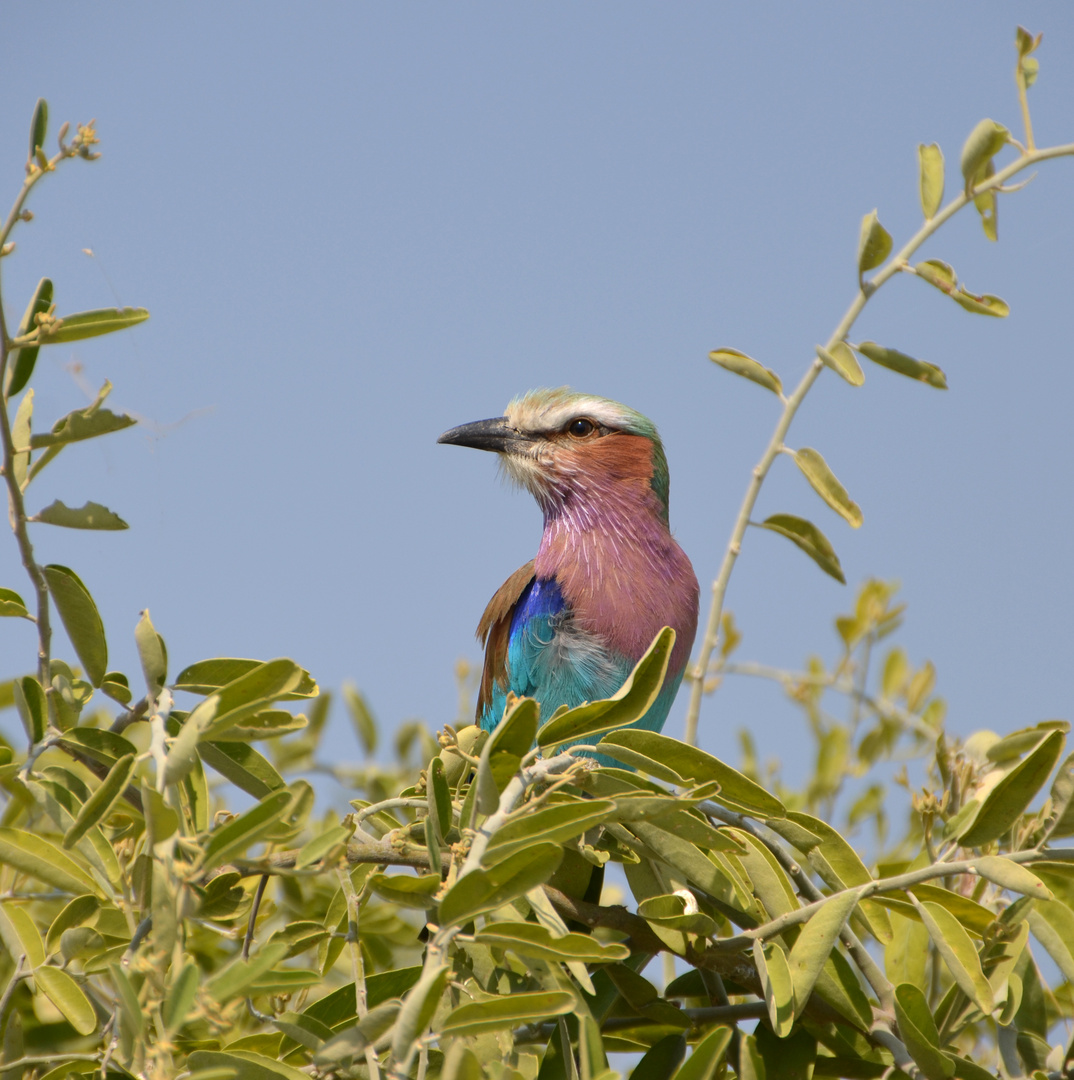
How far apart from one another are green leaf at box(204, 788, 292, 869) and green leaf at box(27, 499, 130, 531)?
0.80 metres

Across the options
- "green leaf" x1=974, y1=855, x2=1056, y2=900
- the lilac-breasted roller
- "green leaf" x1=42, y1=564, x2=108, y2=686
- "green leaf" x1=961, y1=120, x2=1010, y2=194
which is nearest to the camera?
"green leaf" x1=974, y1=855, x2=1056, y2=900

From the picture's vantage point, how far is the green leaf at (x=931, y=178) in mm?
2699

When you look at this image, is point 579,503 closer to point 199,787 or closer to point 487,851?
point 199,787

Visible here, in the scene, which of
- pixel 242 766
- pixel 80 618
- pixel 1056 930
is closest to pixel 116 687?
pixel 80 618

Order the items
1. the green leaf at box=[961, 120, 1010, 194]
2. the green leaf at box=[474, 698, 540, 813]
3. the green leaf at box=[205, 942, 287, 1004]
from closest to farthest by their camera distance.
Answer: the green leaf at box=[205, 942, 287, 1004], the green leaf at box=[474, 698, 540, 813], the green leaf at box=[961, 120, 1010, 194]

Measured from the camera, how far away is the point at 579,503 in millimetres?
4312

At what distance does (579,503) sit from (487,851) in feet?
10.3

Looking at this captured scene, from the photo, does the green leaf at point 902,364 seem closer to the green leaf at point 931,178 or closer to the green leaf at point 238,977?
the green leaf at point 931,178

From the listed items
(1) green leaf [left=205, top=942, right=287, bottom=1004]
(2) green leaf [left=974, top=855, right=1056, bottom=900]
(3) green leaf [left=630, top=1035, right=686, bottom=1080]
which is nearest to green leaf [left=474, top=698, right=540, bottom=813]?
(1) green leaf [left=205, top=942, right=287, bottom=1004]

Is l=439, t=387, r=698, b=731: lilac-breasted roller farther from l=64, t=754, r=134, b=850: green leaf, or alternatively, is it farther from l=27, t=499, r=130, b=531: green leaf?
l=64, t=754, r=134, b=850: green leaf

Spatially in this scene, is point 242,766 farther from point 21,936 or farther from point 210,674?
point 21,936

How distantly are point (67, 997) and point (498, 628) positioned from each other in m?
2.51

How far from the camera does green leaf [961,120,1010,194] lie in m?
2.57

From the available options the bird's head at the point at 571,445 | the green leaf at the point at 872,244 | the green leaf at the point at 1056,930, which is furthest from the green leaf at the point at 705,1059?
the bird's head at the point at 571,445
